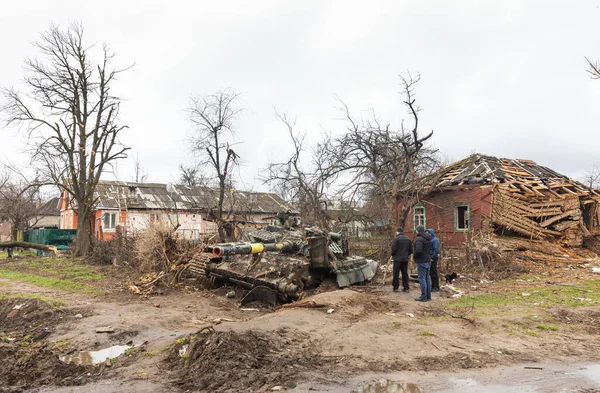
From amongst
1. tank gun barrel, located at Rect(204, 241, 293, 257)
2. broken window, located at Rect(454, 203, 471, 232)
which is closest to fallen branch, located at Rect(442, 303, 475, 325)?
tank gun barrel, located at Rect(204, 241, 293, 257)

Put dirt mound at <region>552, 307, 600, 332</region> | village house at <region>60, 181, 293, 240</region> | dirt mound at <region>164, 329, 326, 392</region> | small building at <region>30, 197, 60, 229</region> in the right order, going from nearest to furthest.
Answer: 1. dirt mound at <region>164, 329, 326, 392</region>
2. dirt mound at <region>552, 307, 600, 332</region>
3. village house at <region>60, 181, 293, 240</region>
4. small building at <region>30, 197, 60, 229</region>

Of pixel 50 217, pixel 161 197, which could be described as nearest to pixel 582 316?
pixel 161 197

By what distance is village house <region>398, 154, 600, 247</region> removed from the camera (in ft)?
62.4

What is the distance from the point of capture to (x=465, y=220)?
21484mm

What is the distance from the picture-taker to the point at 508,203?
1908cm

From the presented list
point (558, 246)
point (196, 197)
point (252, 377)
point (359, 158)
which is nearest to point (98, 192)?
point (196, 197)

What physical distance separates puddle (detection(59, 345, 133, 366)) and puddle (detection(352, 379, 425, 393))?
3.64m

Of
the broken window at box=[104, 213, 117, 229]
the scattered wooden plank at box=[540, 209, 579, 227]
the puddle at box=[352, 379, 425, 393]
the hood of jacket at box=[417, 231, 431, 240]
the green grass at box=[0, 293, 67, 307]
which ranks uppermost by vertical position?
the broken window at box=[104, 213, 117, 229]

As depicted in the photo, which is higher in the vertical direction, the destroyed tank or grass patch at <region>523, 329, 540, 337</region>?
the destroyed tank

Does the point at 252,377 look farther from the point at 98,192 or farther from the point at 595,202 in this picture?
the point at 98,192

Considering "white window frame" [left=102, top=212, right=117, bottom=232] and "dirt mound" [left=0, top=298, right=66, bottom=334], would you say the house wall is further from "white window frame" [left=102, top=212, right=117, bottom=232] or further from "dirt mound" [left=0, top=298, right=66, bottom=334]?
"white window frame" [left=102, top=212, right=117, bottom=232]

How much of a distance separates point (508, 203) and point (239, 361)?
16597 mm

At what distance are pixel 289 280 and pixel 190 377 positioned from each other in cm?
492

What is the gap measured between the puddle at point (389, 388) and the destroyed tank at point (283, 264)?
4372 millimetres
